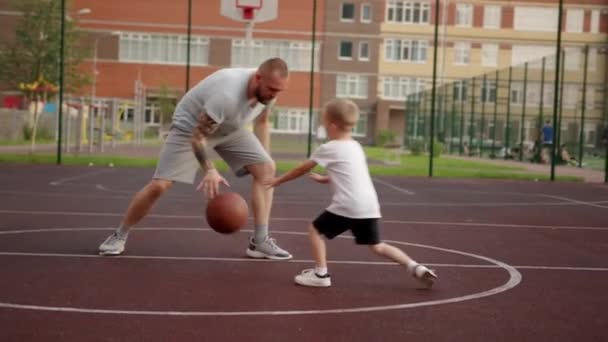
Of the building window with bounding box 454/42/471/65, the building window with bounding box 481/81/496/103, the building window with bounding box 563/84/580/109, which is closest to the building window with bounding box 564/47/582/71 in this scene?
the building window with bounding box 563/84/580/109

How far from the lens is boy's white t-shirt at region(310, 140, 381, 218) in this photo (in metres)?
5.14

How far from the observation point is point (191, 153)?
241 inches

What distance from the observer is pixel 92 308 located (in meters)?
4.33

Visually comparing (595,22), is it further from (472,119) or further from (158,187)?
A: (158,187)

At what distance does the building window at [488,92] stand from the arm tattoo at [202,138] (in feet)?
86.0

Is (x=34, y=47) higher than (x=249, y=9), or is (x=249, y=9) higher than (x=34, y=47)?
(x=34, y=47)

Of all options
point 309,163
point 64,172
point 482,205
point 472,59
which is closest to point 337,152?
point 309,163

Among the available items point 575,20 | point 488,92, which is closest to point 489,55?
point 575,20

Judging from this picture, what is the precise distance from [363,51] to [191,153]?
3334 cm

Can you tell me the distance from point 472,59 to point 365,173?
136 ft

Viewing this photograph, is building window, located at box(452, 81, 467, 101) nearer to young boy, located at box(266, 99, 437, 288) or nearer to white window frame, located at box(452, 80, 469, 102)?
white window frame, located at box(452, 80, 469, 102)

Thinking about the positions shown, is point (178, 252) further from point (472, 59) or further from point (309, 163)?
point (472, 59)

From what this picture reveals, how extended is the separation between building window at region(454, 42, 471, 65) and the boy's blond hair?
41.3 meters

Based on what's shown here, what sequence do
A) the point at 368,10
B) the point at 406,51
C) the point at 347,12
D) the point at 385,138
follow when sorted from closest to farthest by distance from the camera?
the point at 347,12 < the point at 368,10 < the point at 406,51 < the point at 385,138
